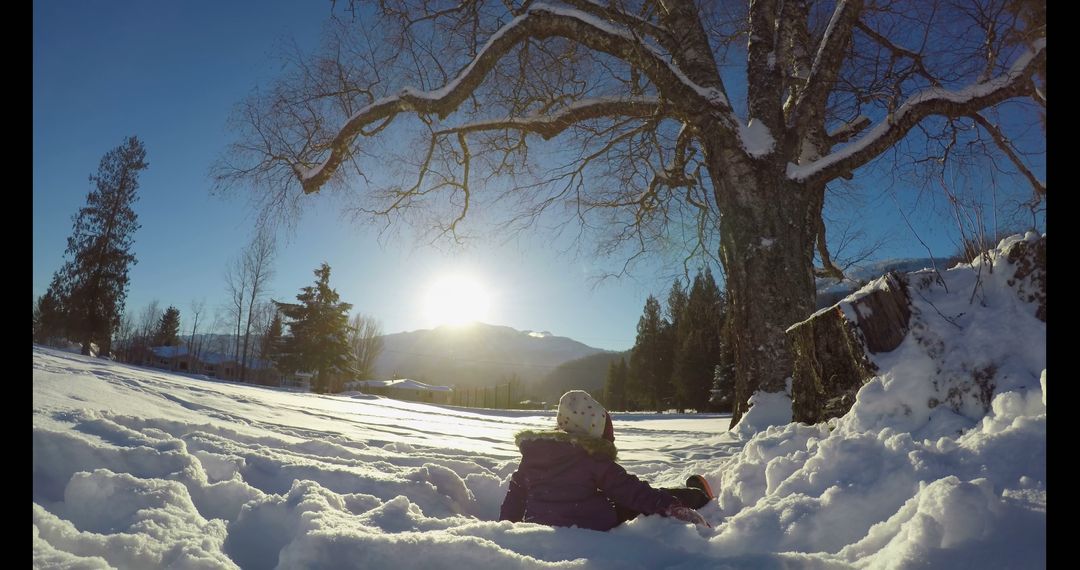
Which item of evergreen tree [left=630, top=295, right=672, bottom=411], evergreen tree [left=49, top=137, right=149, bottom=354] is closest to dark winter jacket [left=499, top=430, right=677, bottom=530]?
evergreen tree [left=49, top=137, right=149, bottom=354]

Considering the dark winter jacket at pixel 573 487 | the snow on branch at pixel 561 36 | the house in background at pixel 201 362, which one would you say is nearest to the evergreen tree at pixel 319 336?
the house in background at pixel 201 362

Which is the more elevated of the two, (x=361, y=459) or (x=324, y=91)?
(x=324, y=91)

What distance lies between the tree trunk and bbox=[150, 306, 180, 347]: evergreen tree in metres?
63.8

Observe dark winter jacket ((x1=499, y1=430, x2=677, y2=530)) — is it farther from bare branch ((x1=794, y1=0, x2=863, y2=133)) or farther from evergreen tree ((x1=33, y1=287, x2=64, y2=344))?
evergreen tree ((x1=33, y1=287, x2=64, y2=344))

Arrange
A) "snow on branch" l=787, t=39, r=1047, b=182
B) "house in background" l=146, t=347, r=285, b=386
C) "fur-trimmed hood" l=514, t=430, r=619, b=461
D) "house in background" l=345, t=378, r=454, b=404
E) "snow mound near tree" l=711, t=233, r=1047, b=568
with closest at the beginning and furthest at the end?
"snow mound near tree" l=711, t=233, r=1047, b=568 → "fur-trimmed hood" l=514, t=430, r=619, b=461 → "snow on branch" l=787, t=39, r=1047, b=182 → "house in background" l=345, t=378, r=454, b=404 → "house in background" l=146, t=347, r=285, b=386

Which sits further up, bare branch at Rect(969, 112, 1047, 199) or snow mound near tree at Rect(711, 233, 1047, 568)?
bare branch at Rect(969, 112, 1047, 199)

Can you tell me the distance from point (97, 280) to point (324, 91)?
2560cm

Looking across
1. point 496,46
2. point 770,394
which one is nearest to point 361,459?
point 770,394

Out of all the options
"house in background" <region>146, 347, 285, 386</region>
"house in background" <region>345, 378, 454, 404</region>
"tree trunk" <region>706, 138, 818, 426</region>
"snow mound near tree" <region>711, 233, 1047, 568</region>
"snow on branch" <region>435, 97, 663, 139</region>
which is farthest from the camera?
"house in background" <region>146, 347, 285, 386</region>

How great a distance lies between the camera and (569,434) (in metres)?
2.59

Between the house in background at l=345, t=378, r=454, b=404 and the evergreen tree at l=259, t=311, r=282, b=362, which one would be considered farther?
the house in background at l=345, t=378, r=454, b=404

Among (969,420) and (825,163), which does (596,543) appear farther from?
(825,163)

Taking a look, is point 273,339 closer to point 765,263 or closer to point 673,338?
point 673,338

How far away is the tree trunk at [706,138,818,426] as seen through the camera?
499 centimetres
